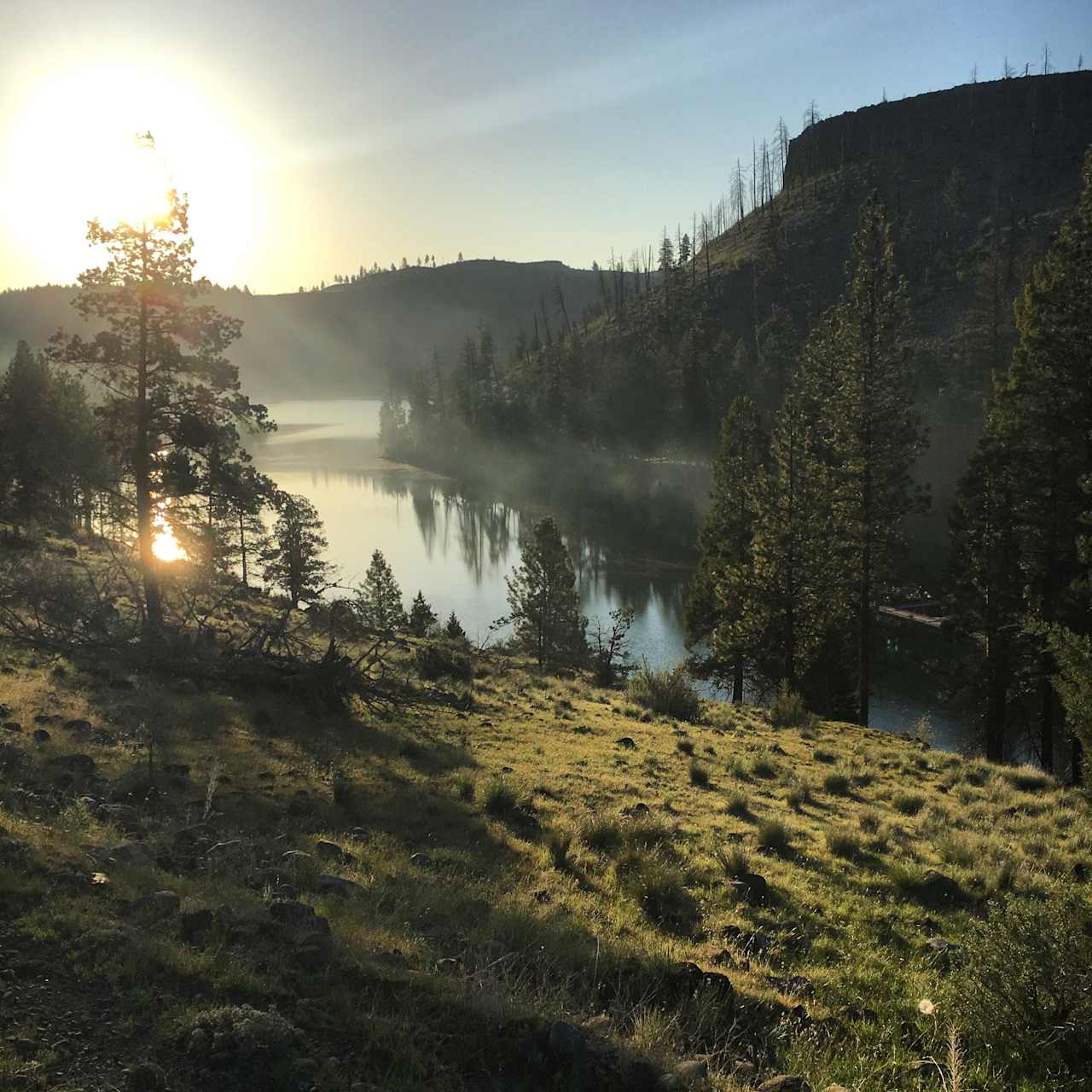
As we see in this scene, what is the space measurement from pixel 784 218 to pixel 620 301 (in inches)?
1338

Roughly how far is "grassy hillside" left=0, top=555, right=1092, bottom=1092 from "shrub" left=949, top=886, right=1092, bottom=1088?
25 millimetres

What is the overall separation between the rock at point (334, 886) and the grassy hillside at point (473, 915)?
0.12 ft

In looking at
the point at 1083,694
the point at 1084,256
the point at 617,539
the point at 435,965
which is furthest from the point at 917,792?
the point at 617,539

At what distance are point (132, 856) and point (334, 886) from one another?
180 cm

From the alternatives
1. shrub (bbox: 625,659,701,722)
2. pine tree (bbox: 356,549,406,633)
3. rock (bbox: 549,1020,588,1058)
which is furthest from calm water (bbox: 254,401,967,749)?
rock (bbox: 549,1020,588,1058)

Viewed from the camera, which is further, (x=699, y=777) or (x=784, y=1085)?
(x=699, y=777)

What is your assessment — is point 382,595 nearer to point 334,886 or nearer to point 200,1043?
point 334,886

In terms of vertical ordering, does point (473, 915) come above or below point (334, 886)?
below

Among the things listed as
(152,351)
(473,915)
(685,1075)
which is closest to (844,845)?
(473,915)

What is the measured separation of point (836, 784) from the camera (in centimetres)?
1491

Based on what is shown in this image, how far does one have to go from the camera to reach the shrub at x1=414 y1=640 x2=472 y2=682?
23109 mm

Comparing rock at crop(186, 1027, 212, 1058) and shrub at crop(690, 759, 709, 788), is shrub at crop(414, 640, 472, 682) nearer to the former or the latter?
shrub at crop(690, 759, 709, 788)

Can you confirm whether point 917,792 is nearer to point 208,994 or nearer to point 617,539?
point 208,994

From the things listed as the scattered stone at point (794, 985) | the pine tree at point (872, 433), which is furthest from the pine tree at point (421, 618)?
the scattered stone at point (794, 985)
